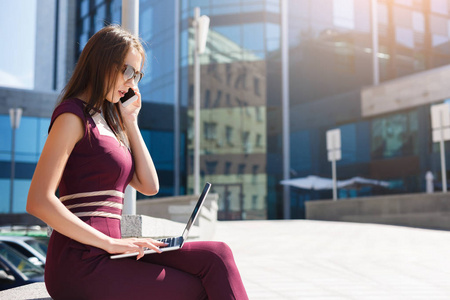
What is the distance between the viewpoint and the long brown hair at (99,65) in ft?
7.12

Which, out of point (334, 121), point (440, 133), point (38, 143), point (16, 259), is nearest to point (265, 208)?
point (334, 121)

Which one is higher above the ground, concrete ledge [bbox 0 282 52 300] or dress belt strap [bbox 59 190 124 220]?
dress belt strap [bbox 59 190 124 220]

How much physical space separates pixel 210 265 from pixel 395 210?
1640cm

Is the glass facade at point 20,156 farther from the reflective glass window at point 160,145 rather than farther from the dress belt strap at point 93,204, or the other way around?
the dress belt strap at point 93,204

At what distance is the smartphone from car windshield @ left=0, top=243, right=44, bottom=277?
6.04 metres

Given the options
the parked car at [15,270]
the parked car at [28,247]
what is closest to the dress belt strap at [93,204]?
the parked car at [15,270]

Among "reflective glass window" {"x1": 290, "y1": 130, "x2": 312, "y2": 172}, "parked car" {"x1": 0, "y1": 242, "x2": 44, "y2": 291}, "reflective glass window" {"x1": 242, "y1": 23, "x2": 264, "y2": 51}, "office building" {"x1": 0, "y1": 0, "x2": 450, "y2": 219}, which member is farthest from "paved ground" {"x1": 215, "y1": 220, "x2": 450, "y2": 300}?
"reflective glass window" {"x1": 242, "y1": 23, "x2": 264, "y2": 51}

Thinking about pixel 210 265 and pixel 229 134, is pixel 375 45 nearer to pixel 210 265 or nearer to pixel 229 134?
pixel 229 134

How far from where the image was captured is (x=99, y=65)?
7.14 feet

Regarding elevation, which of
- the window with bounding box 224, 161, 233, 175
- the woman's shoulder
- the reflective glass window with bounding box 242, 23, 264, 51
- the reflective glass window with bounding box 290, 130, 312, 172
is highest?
the reflective glass window with bounding box 242, 23, 264, 51

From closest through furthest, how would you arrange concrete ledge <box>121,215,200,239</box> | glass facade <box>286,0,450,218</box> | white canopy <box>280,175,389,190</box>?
1. concrete ledge <box>121,215,200,239</box>
2. white canopy <box>280,175,389,190</box>
3. glass facade <box>286,0,450,218</box>

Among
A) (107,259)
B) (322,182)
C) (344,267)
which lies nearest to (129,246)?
(107,259)

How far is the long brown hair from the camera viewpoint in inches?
85.4

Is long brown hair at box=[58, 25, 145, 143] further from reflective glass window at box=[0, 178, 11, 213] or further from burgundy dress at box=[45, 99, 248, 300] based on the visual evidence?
reflective glass window at box=[0, 178, 11, 213]
